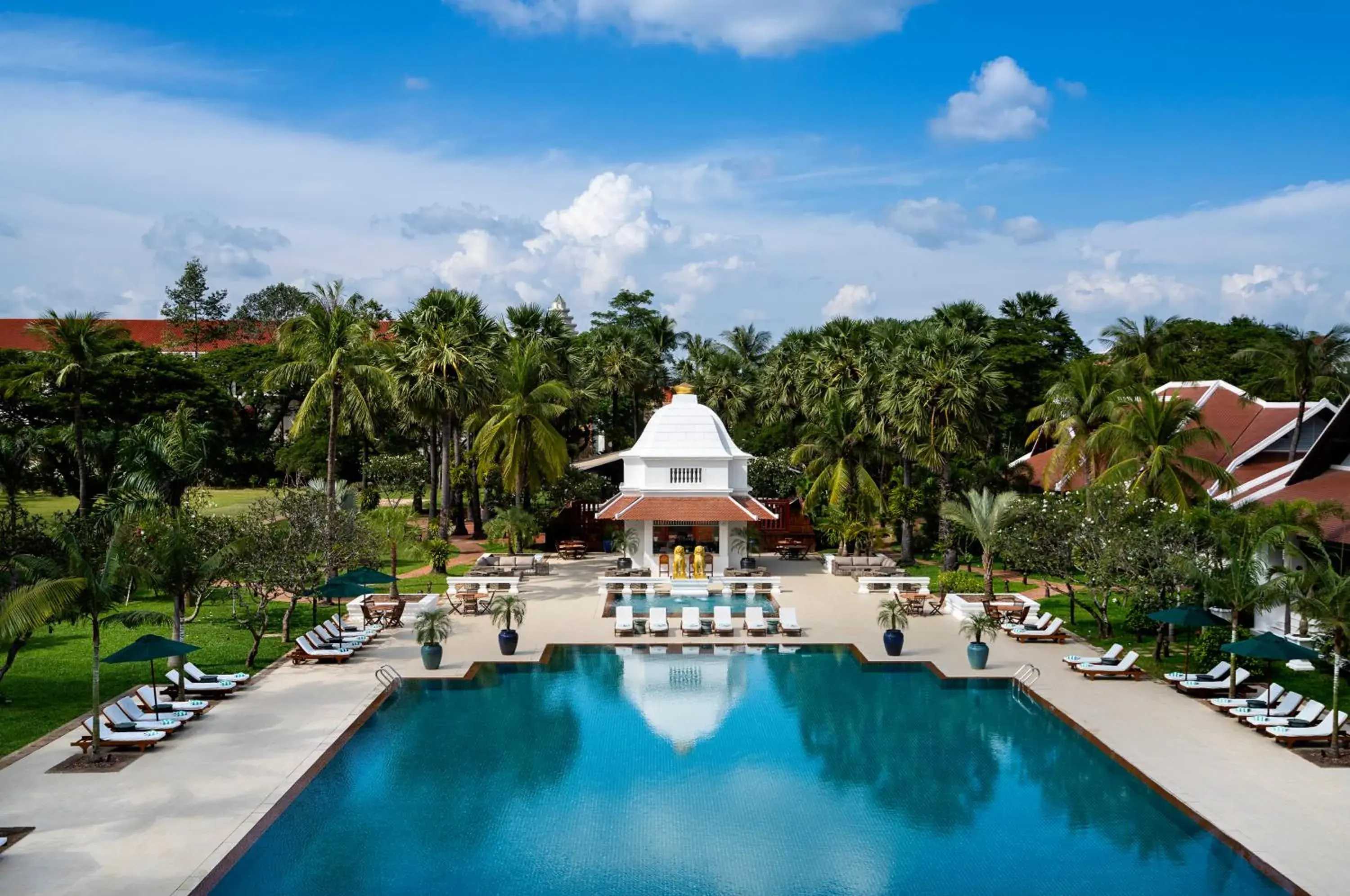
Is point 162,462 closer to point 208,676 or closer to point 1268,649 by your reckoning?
point 208,676

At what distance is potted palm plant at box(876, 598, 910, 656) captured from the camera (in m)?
24.9

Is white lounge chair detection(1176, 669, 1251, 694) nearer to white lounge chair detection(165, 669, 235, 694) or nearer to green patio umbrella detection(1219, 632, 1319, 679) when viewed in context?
green patio umbrella detection(1219, 632, 1319, 679)

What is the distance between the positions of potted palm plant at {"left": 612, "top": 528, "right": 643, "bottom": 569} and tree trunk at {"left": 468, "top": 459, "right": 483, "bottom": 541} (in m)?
9.11

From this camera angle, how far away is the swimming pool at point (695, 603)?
31234mm

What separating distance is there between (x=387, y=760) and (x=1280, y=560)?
2231 cm

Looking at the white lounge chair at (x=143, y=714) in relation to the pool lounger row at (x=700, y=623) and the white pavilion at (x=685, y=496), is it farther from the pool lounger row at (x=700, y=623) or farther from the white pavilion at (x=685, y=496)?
the white pavilion at (x=685, y=496)

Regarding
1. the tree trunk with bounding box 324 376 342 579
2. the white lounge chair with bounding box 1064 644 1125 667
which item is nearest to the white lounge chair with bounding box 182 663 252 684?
the tree trunk with bounding box 324 376 342 579

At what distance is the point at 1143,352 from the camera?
145 ft

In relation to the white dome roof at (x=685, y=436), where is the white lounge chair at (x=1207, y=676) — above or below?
below

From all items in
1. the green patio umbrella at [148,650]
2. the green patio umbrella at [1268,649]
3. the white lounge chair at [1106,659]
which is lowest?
the white lounge chair at [1106,659]

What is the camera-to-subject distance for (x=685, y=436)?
38906 mm

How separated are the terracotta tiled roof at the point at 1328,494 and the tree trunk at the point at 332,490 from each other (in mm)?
23854

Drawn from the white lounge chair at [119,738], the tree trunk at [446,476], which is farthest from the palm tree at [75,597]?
the tree trunk at [446,476]

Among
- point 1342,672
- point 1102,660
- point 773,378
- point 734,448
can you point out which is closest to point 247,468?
point 773,378
